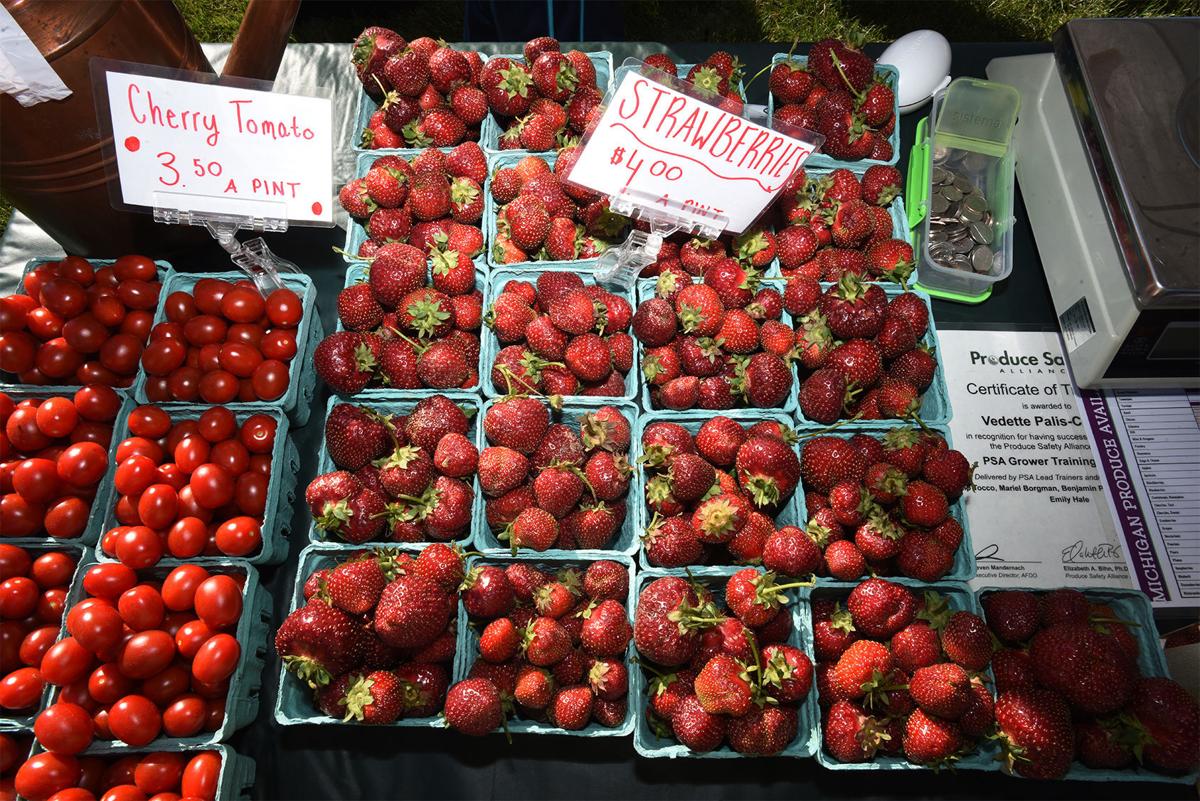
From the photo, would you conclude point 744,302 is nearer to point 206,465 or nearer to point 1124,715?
point 1124,715

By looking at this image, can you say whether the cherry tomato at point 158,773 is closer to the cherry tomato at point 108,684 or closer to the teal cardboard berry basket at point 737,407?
the cherry tomato at point 108,684

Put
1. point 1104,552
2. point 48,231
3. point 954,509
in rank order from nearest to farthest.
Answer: point 954,509 → point 1104,552 → point 48,231

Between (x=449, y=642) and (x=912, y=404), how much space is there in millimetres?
1028

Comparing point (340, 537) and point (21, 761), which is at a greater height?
point (340, 537)

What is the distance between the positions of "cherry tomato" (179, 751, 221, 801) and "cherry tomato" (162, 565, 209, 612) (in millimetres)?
268

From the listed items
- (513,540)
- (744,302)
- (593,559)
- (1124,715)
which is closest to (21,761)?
(513,540)

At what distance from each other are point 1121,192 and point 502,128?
56.7 inches

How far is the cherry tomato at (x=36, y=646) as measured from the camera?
58.2 inches

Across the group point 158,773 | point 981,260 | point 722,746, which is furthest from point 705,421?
point 158,773

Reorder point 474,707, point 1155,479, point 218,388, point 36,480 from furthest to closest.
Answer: point 1155,479
point 218,388
point 36,480
point 474,707

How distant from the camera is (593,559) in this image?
151 cm

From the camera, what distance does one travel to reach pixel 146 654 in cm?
140

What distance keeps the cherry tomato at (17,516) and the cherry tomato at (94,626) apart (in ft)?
0.89

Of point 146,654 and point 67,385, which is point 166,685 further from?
Answer: point 67,385
